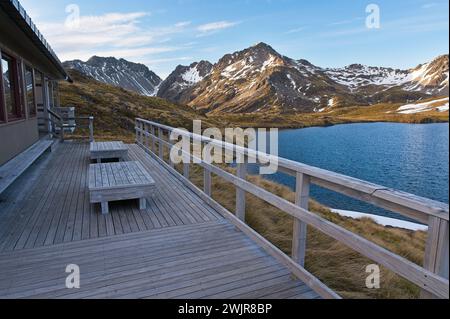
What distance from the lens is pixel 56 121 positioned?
1314 centimetres

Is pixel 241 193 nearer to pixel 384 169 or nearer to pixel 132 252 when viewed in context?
pixel 132 252

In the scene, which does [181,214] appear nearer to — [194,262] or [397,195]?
[194,262]

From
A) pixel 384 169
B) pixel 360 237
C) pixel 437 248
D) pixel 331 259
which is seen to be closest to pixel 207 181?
pixel 331 259

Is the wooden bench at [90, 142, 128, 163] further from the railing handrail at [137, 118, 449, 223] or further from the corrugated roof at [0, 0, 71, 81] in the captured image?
the railing handrail at [137, 118, 449, 223]

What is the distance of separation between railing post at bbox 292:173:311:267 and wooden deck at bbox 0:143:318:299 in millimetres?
217

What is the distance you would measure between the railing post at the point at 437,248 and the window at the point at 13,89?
25.8 feet

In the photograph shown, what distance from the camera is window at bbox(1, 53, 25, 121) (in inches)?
278

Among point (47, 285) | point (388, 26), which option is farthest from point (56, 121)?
point (388, 26)

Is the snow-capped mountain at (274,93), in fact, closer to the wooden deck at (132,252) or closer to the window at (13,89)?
the window at (13,89)

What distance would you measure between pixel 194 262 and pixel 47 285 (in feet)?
4.01

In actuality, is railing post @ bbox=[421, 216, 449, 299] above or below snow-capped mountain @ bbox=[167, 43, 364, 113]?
below

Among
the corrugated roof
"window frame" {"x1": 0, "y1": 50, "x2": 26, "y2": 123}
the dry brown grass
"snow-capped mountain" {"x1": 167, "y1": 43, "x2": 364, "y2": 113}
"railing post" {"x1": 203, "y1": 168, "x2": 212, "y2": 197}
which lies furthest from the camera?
"snow-capped mountain" {"x1": 167, "y1": 43, "x2": 364, "y2": 113}

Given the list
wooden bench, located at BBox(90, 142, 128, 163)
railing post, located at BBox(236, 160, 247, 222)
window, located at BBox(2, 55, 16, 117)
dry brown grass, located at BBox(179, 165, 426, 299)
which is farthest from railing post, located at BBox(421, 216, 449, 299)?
window, located at BBox(2, 55, 16, 117)

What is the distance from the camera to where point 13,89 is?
7.50 meters
